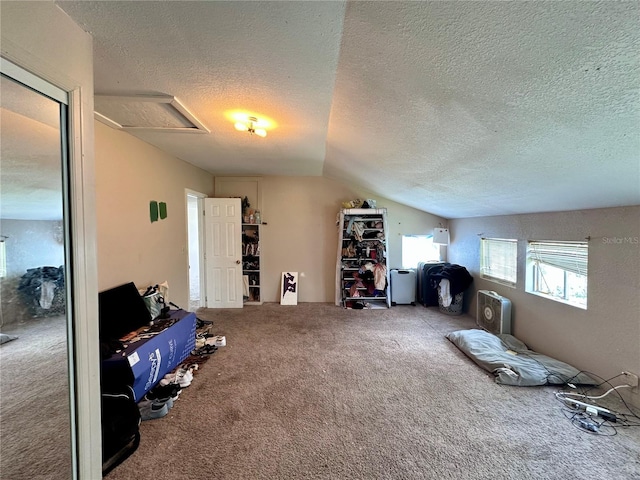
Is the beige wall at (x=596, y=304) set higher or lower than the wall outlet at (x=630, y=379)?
higher

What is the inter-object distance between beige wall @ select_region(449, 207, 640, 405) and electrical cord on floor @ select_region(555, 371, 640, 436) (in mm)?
154

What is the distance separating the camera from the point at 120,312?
2.31 m

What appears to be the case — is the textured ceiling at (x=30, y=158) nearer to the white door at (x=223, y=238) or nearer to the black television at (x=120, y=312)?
the black television at (x=120, y=312)

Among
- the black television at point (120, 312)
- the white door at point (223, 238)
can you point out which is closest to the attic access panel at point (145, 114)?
the black television at point (120, 312)

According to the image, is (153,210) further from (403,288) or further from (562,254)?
(562,254)

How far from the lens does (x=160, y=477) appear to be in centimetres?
147

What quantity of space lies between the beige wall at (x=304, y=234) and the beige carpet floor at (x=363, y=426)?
2.08m

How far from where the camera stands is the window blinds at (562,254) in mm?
2553

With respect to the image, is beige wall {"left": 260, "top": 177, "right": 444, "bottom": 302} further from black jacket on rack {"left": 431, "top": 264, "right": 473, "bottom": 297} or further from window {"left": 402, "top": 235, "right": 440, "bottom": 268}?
black jacket on rack {"left": 431, "top": 264, "right": 473, "bottom": 297}

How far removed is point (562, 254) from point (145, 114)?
14.7 feet

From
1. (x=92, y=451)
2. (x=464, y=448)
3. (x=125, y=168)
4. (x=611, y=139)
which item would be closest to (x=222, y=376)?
(x=92, y=451)

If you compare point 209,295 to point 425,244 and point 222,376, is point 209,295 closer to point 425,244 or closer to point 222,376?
point 222,376

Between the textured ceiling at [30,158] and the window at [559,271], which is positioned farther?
the window at [559,271]

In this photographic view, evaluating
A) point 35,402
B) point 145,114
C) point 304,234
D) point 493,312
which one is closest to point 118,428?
point 35,402
